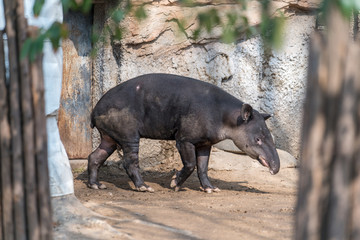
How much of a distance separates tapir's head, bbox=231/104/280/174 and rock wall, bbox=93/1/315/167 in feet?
4.82

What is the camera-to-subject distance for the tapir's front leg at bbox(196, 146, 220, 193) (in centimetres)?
813

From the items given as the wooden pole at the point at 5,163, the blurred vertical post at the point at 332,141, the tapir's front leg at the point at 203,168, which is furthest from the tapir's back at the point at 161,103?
the blurred vertical post at the point at 332,141

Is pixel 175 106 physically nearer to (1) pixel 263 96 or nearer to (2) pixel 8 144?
(1) pixel 263 96

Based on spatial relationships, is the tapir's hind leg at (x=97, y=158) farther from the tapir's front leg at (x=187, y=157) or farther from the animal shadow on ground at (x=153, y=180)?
the tapir's front leg at (x=187, y=157)

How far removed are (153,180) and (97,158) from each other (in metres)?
1.15

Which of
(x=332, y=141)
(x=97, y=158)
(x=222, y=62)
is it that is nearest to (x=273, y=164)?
(x=222, y=62)

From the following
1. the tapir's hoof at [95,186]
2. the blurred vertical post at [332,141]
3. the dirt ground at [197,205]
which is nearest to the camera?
the blurred vertical post at [332,141]

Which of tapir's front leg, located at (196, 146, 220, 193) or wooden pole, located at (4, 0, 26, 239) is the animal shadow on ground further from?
wooden pole, located at (4, 0, 26, 239)

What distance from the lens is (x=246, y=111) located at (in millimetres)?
8070

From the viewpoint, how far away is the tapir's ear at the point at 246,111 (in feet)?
26.2

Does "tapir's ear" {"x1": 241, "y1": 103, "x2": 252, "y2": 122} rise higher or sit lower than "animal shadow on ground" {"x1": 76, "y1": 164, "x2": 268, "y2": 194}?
higher

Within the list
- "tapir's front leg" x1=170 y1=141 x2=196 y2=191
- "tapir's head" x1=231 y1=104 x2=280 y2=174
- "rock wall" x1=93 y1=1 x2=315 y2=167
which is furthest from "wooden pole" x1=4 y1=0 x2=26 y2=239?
"rock wall" x1=93 y1=1 x2=315 y2=167

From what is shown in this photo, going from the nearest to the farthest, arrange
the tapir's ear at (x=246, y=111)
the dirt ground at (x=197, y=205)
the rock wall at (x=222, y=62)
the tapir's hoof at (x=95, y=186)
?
the dirt ground at (x=197, y=205) < the tapir's ear at (x=246, y=111) < the tapir's hoof at (x=95, y=186) < the rock wall at (x=222, y=62)

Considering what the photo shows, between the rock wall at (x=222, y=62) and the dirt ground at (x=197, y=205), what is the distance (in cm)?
84
